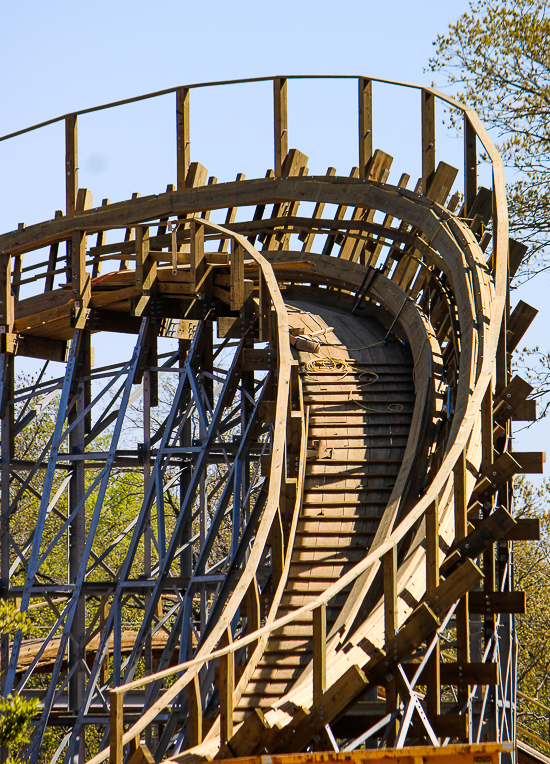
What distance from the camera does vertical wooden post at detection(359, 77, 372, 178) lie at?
44.9 feet

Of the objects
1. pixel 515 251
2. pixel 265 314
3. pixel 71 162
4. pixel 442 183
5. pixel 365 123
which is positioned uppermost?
pixel 365 123

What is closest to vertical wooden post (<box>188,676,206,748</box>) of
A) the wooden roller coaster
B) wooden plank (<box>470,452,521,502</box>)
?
the wooden roller coaster

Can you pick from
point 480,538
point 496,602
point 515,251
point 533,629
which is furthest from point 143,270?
point 533,629

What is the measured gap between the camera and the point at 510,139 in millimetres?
15320

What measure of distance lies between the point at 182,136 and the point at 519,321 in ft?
21.8

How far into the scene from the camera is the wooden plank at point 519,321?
32.7 ft

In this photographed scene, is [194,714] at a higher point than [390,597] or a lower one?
lower

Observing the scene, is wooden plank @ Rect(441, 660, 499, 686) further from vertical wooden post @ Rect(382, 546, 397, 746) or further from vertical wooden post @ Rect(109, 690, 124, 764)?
vertical wooden post @ Rect(109, 690, 124, 764)

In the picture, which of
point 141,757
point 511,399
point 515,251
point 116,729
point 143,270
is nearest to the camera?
point 116,729

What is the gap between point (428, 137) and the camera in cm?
1299

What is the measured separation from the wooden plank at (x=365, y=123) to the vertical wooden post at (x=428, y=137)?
91 cm

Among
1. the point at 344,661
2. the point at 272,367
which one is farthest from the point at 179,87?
the point at 344,661

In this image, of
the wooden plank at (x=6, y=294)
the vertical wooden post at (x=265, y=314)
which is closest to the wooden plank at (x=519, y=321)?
the vertical wooden post at (x=265, y=314)

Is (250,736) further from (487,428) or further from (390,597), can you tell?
(487,428)
